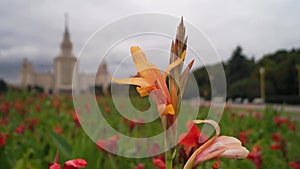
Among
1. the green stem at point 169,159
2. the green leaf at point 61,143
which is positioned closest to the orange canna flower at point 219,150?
the green stem at point 169,159

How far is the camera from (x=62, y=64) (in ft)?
59.0

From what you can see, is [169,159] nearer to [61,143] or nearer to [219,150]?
[219,150]

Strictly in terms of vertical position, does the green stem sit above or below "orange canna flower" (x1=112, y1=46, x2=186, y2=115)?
below

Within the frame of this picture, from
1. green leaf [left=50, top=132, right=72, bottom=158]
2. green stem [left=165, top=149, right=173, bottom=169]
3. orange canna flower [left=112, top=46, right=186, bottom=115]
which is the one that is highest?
orange canna flower [left=112, top=46, right=186, bottom=115]

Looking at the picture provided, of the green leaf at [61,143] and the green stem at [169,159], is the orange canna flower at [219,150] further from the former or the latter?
the green leaf at [61,143]

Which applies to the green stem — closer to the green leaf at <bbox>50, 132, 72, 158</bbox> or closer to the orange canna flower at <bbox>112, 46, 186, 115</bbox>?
the orange canna flower at <bbox>112, 46, 186, 115</bbox>

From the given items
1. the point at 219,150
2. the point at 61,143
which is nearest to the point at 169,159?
the point at 219,150

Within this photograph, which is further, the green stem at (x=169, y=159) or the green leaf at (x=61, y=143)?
the green leaf at (x=61, y=143)

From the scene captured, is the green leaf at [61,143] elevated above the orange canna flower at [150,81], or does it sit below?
below

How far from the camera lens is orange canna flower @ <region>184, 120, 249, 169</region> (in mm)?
454

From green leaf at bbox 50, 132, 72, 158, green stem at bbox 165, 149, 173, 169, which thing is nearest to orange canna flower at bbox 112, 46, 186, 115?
green stem at bbox 165, 149, 173, 169

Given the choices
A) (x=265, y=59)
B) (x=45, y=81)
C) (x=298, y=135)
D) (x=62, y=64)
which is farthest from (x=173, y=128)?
(x=265, y=59)

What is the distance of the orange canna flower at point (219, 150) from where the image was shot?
0.45m

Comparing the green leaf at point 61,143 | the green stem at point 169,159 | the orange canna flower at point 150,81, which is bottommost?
the green leaf at point 61,143
